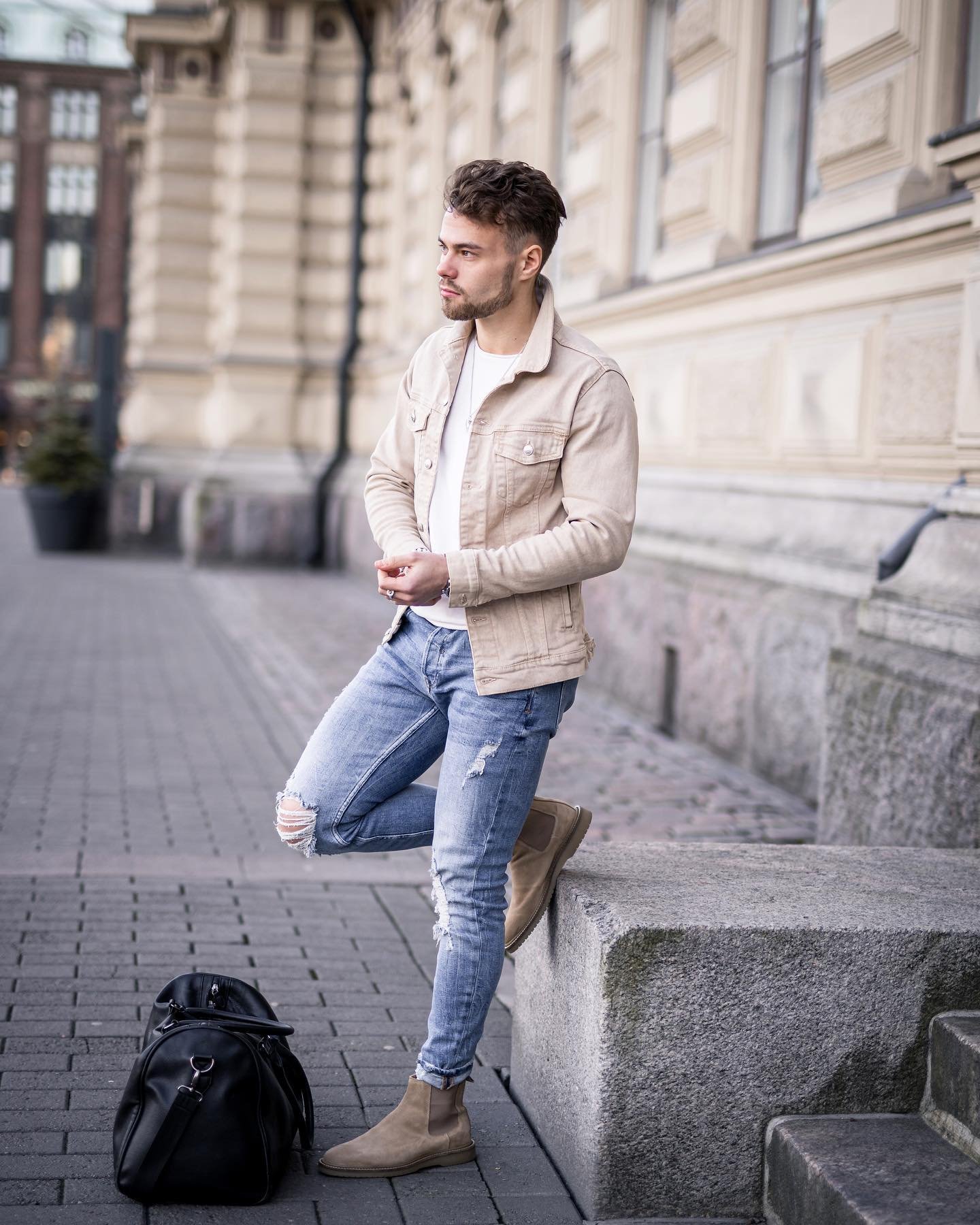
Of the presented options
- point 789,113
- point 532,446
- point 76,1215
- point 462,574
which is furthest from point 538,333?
point 789,113

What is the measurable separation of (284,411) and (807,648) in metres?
12.4

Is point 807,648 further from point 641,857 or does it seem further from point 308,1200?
point 308,1200

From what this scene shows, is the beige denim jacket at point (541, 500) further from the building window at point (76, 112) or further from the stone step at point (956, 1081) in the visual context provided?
the building window at point (76, 112)

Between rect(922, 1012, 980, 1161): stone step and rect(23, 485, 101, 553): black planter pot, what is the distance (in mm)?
17569

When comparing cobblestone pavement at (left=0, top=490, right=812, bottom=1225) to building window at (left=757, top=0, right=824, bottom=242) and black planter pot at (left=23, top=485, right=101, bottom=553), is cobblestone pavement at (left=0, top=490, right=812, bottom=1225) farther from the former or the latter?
black planter pot at (left=23, top=485, right=101, bottom=553)

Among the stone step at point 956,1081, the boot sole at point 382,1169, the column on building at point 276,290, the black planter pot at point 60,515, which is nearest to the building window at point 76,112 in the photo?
the column on building at point 276,290

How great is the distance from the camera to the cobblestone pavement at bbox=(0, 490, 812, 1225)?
3.30 meters

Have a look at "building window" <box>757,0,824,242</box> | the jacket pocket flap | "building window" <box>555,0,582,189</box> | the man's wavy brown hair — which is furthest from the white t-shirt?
"building window" <box>555,0,582,189</box>

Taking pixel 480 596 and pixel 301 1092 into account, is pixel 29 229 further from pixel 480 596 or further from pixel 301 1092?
pixel 480 596

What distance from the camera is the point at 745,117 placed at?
27.5ft

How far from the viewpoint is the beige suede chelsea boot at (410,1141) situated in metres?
3.30

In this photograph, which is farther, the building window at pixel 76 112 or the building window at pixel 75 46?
the building window at pixel 75 46

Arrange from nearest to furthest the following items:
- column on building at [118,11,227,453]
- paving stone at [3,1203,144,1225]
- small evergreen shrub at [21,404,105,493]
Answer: paving stone at [3,1203,144,1225] → small evergreen shrub at [21,404,105,493] → column on building at [118,11,227,453]

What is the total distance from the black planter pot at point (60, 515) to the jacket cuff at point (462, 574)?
17.2 meters
